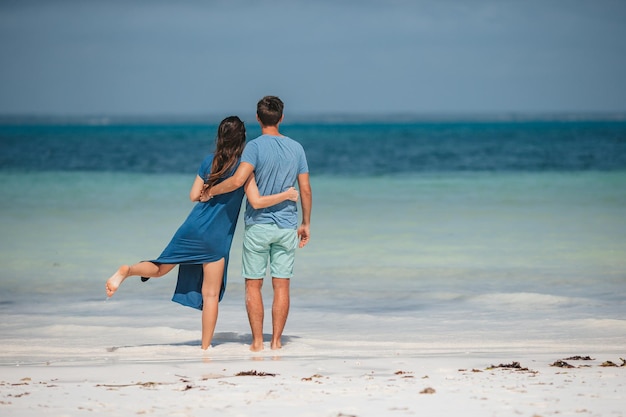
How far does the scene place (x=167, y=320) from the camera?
22.5 ft

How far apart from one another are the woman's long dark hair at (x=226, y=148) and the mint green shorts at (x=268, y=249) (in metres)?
0.39

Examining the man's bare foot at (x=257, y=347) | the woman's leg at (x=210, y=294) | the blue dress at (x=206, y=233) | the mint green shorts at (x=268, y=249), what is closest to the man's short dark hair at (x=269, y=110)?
the blue dress at (x=206, y=233)

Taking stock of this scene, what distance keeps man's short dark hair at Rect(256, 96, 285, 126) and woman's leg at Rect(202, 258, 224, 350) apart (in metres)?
0.88

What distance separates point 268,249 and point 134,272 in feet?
2.68

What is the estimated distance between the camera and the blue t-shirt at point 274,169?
5312 millimetres

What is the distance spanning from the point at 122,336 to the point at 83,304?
5.08 ft

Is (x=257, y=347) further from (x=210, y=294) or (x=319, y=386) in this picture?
(x=319, y=386)

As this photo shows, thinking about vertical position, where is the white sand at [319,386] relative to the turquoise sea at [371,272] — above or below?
below

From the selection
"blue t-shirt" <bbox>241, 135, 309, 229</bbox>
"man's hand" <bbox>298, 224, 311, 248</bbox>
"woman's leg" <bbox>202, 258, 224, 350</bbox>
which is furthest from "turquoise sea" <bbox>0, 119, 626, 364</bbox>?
"blue t-shirt" <bbox>241, 135, 309, 229</bbox>

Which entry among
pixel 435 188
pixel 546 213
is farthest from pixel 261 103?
pixel 435 188

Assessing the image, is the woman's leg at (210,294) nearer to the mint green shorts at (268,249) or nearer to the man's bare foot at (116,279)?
the mint green shorts at (268,249)

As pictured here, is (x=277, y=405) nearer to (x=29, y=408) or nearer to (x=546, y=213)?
(x=29, y=408)

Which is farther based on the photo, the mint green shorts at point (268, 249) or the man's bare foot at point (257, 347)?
the man's bare foot at point (257, 347)

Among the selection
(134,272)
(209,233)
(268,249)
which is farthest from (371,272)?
(134,272)
